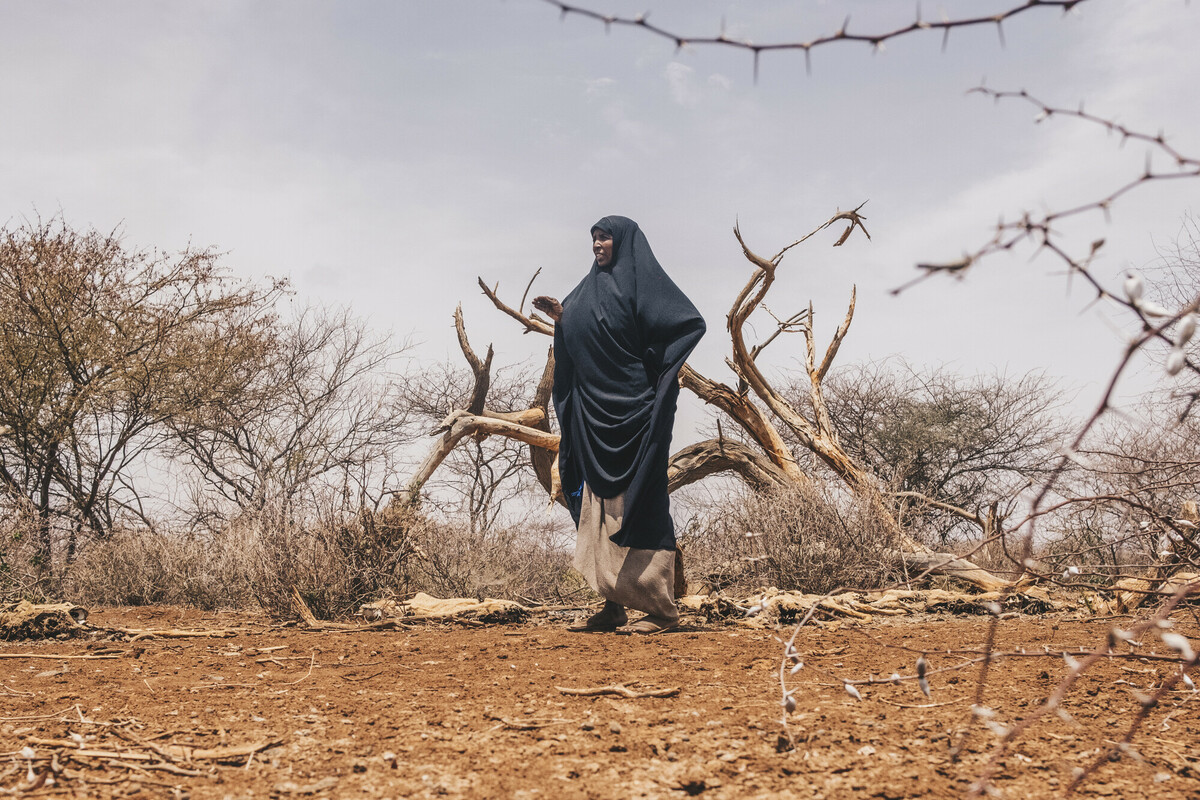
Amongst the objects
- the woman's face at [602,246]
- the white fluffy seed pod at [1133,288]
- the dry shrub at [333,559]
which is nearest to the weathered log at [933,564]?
the woman's face at [602,246]

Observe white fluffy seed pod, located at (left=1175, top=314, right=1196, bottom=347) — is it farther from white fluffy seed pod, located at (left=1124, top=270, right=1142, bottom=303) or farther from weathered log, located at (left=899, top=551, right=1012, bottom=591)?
weathered log, located at (left=899, top=551, right=1012, bottom=591)

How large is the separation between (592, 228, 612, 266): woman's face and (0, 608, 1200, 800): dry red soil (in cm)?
247

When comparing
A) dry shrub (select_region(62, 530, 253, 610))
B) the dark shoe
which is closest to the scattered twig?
the dark shoe

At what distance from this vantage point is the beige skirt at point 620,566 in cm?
513

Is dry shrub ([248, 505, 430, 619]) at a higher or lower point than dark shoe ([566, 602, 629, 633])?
higher

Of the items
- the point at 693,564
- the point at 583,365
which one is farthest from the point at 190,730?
the point at 693,564

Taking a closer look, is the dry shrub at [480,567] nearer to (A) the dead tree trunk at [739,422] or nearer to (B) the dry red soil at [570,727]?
(A) the dead tree trunk at [739,422]

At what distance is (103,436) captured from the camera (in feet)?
41.7

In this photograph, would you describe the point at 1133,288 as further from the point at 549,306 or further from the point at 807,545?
the point at 807,545

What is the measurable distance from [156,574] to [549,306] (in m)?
6.10

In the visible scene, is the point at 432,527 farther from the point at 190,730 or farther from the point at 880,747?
the point at 880,747

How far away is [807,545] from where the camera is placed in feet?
23.6

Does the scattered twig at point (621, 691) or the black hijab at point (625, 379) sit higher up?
the black hijab at point (625, 379)

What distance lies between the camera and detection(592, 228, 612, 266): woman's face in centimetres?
567
